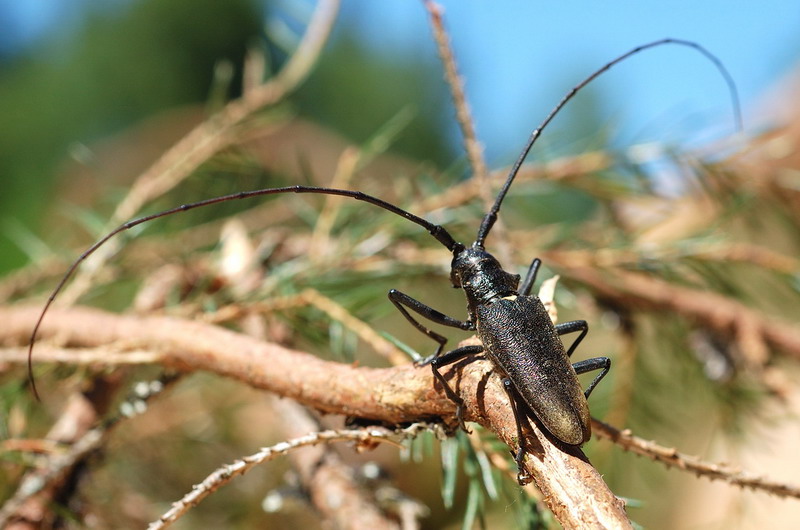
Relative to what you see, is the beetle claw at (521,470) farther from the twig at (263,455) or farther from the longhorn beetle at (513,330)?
the twig at (263,455)

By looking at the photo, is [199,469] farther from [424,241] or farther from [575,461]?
[575,461]

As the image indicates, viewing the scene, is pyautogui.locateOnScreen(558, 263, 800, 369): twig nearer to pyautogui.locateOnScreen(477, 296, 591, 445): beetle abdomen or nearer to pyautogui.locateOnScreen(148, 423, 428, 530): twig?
pyautogui.locateOnScreen(477, 296, 591, 445): beetle abdomen

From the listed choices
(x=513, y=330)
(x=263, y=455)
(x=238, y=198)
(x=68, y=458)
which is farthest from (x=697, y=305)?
(x=68, y=458)

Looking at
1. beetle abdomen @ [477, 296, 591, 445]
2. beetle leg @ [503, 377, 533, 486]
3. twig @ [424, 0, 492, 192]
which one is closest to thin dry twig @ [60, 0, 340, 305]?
twig @ [424, 0, 492, 192]

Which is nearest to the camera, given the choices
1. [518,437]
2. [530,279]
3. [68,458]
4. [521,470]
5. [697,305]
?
[518,437]

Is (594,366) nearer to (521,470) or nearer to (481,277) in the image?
(481,277)

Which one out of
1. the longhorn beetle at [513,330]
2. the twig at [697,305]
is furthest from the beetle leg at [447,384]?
the twig at [697,305]
